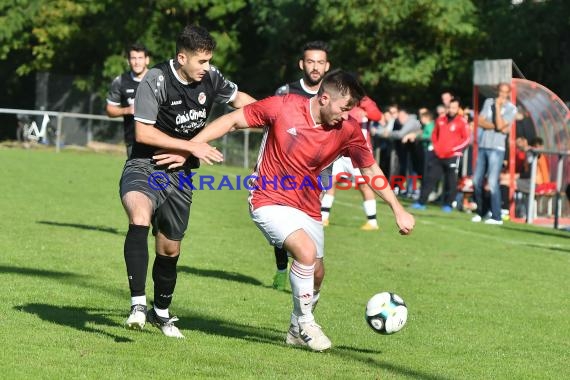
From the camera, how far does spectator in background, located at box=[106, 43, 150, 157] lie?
12695mm

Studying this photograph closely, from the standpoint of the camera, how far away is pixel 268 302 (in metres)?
9.83

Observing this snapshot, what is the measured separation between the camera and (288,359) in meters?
7.26

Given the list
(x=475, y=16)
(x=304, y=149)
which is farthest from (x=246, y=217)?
(x=475, y=16)

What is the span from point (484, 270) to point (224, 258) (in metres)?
2.83

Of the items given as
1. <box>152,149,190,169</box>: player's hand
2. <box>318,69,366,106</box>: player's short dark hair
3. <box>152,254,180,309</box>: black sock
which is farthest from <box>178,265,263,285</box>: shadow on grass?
<box>318,69,366,106</box>: player's short dark hair

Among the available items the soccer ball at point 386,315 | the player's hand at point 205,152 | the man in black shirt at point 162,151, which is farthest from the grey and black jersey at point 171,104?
the soccer ball at point 386,315

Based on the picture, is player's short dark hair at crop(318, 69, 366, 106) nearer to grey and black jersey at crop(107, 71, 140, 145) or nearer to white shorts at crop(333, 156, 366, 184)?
grey and black jersey at crop(107, 71, 140, 145)

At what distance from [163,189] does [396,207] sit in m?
1.55

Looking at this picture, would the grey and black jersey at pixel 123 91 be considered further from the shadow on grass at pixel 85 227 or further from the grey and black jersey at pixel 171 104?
the grey and black jersey at pixel 171 104

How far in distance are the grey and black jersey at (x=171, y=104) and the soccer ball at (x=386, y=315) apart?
5.53ft

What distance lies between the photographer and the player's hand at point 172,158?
7730mm

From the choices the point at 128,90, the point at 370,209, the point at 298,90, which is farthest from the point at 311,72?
the point at 370,209

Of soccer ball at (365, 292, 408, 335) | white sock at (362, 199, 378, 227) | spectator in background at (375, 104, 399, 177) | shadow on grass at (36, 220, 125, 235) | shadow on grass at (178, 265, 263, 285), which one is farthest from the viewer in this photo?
spectator in background at (375, 104, 399, 177)

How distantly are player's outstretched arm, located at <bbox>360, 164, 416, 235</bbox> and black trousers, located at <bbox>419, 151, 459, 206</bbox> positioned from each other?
13882 mm
